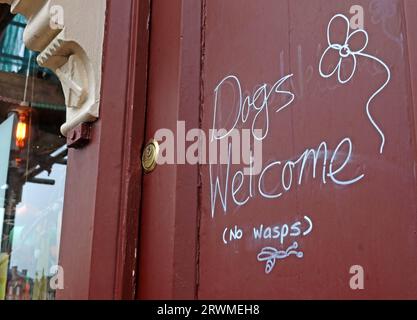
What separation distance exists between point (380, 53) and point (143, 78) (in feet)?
4.36

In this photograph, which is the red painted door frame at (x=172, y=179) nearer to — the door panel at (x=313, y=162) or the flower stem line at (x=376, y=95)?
the door panel at (x=313, y=162)

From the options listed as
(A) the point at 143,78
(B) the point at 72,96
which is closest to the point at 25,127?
(B) the point at 72,96

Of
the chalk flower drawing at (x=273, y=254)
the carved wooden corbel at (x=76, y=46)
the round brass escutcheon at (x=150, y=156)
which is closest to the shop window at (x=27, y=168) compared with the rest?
the carved wooden corbel at (x=76, y=46)

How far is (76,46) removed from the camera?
9.03 feet

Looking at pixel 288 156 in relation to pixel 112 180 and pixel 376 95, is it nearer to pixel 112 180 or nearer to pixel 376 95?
pixel 376 95

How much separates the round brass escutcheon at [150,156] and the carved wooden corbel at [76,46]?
1.11 ft

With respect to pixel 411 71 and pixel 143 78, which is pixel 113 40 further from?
pixel 411 71

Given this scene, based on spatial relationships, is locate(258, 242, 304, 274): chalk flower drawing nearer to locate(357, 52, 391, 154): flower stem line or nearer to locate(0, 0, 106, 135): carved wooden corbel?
locate(357, 52, 391, 154): flower stem line

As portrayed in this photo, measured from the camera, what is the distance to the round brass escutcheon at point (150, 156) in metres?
2.43

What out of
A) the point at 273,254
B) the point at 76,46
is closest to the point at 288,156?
the point at 273,254

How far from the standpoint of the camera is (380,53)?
1.53 meters

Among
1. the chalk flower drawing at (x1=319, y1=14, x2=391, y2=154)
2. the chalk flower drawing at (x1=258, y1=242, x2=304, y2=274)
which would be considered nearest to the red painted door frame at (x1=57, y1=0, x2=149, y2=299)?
the chalk flower drawing at (x1=258, y1=242, x2=304, y2=274)

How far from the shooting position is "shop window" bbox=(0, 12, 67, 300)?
4.84 metres

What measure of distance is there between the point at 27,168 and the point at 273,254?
4.05 meters
